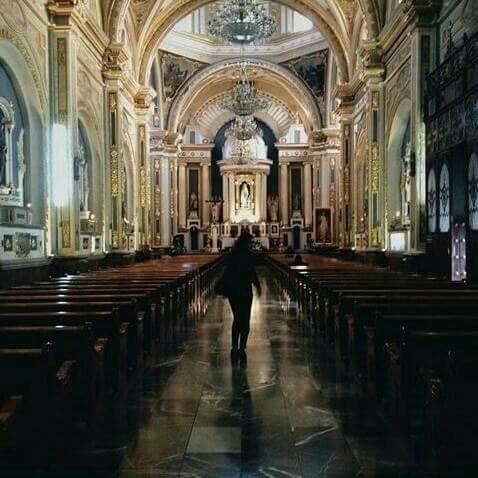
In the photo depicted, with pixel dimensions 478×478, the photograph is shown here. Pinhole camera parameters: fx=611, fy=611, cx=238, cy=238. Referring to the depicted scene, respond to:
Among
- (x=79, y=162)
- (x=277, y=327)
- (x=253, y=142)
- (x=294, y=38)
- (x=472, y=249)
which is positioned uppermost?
(x=294, y=38)

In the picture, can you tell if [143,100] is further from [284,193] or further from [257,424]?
[257,424]

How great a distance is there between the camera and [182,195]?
116 ft

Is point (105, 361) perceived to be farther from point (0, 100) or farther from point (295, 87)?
point (295, 87)

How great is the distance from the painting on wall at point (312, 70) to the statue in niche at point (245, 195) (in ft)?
26.7

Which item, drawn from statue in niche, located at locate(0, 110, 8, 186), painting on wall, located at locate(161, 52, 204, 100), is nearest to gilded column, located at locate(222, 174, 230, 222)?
painting on wall, located at locate(161, 52, 204, 100)

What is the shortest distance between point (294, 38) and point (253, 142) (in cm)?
754

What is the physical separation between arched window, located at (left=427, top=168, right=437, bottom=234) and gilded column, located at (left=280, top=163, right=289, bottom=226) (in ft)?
78.9

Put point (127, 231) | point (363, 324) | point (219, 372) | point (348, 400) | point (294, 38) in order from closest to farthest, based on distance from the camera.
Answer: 1. point (348, 400)
2. point (363, 324)
3. point (219, 372)
4. point (127, 231)
5. point (294, 38)

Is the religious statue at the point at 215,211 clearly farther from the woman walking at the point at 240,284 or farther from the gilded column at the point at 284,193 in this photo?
the woman walking at the point at 240,284

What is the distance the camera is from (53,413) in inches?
123

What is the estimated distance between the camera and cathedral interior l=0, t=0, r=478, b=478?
3.36 m

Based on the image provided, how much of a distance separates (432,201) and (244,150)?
2368 centimetres

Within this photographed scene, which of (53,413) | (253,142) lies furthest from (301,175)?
(53,413)

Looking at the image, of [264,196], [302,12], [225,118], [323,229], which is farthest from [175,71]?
[323,229]
